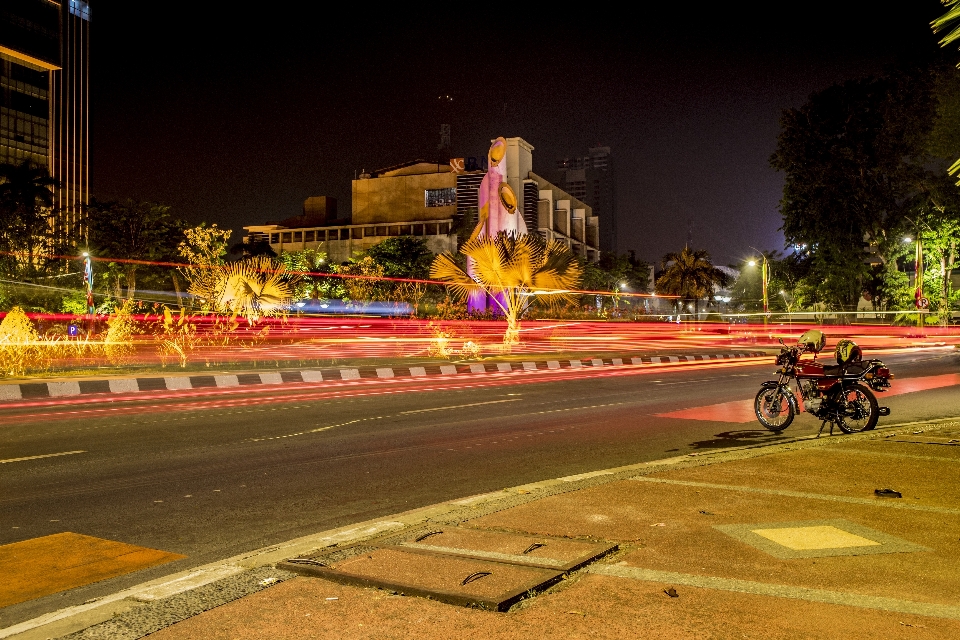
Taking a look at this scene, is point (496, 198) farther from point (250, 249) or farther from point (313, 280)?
point (250, 249)

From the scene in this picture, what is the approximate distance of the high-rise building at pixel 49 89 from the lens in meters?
92.0

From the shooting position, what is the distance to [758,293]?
148 meters

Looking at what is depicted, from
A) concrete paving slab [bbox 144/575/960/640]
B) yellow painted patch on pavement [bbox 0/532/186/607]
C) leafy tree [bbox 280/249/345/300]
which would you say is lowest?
yellow painted patch on pavement [bbox 0/532/186/607]

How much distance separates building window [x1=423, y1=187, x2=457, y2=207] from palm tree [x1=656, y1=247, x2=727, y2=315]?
45931mm

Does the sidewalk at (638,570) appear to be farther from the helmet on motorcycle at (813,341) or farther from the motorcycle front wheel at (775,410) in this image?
the helmet on motorcycle at (813,341)

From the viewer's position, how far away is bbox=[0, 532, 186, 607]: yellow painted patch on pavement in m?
4.92

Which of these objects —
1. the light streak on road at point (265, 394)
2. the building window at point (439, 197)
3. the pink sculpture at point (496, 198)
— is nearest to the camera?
the light streak on road at point (265, 394)

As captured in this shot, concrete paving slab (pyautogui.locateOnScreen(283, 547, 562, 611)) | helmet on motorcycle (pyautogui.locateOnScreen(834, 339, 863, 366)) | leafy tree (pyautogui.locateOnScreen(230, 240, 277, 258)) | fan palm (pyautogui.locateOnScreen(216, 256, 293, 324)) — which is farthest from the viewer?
leafy tree (pyautogui.locateOnScreen(230, 240, 277, 258))

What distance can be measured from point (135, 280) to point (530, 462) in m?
53.2

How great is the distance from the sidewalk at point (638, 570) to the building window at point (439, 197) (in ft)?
427

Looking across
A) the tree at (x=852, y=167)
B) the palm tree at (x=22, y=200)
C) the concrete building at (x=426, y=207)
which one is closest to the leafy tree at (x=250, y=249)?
the concrete building at (x=426, y=207)

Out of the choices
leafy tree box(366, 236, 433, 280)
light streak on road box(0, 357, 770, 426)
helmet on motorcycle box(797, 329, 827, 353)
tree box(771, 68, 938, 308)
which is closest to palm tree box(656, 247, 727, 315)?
leafy tree box(366, 236, 433, 280)

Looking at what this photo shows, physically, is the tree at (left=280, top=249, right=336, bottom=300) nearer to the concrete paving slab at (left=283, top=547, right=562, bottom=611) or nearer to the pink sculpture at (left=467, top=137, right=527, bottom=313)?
the pink sculpture at (left=467, top=137, right=527, bottom=313)

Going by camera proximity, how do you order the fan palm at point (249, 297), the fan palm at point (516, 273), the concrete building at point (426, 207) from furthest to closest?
the concrete building at point (426, 207), the fan palm at point (249, 297), the fan palm at point (516, 273)
